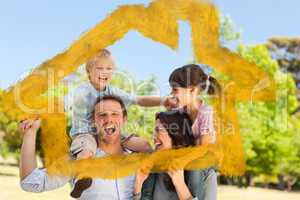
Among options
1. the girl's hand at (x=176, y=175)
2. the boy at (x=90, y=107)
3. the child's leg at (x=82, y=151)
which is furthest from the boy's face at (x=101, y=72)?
the girl's hand at (x=176, y=175)

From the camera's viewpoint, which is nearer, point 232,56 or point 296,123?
point 232,56

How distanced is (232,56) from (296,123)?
9.13 meters

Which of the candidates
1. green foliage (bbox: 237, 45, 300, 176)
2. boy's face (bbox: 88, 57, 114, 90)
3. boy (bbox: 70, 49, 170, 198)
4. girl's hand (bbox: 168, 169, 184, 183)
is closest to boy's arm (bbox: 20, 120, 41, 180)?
boy (bbox: 70, 49, 170, 198)

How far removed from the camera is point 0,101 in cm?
192

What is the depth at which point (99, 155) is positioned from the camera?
1870 mm

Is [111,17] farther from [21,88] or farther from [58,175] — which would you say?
[58,175]

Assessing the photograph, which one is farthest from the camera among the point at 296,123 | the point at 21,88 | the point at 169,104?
the point at 296,123

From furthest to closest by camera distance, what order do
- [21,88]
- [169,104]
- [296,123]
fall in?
1. [296,123]
2. [169,104]
3. [21,88]

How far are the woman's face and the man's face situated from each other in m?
0.15

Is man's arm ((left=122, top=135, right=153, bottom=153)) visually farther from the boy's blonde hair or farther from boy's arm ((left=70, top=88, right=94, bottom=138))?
the boy's blonde hair

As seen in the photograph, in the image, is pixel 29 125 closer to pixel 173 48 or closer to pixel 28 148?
pixel 28 148

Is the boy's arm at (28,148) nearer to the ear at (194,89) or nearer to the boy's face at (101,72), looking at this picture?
the boy's face at (101,72)

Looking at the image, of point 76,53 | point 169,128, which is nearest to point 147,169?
point 169,128

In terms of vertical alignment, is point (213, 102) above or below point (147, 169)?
above
